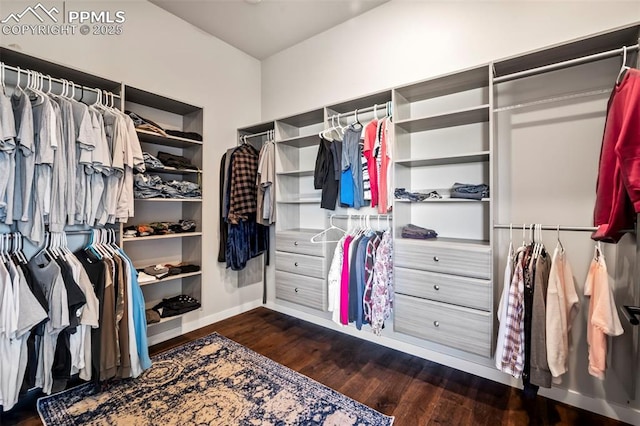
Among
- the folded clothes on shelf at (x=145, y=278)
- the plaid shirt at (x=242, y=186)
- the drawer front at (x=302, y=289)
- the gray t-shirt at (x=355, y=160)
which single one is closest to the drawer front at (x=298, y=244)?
the drawer front at (x=302, y=289)

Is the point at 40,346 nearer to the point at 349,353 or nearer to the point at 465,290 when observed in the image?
the point at 349,353

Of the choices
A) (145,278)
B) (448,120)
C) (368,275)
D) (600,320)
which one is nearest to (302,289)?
(368,275)

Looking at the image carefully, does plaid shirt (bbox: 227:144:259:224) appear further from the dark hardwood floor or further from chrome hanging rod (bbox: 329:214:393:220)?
the dark hardwood floor

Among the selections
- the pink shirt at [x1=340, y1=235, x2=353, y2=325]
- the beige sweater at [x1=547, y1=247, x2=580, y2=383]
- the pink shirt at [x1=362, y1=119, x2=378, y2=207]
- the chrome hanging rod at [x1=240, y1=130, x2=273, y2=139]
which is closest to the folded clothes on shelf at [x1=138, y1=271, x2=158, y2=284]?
the pink shirt at [x1=340, y1=235, x2=353, y2=325]

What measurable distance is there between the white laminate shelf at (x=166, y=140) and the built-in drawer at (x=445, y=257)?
2.08 m

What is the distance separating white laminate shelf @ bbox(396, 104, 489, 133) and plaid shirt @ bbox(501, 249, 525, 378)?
3.49 feet

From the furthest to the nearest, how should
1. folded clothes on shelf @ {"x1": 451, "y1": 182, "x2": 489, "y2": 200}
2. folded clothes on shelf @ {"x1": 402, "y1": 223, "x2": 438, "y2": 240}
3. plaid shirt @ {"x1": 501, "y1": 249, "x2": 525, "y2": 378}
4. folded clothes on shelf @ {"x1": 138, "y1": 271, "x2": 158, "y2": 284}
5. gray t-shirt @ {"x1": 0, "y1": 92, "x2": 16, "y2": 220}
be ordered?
folded clothes on shelf @ {"x1": 138, "y1": 271, "x2": 158, "y2": 284} < folded clothes on shelf @ {"x1": 402, "y1": 223, "x2": 438, "y2": 240} < folded clothes on shelf @ {"x1": 451, "y1": 182, "x2": 489, "y2": 200} < plaid shirt @ {"x1": 501, "y1": 249, "x2": 525, "y2": 378} < gray t-shirt @ {"x1": 0, "y1": 92, "x2": 16, "y2": 220}

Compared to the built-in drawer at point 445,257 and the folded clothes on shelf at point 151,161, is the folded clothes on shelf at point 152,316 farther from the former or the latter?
the built-in drawer at point 445,257

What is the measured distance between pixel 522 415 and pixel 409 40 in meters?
2.93

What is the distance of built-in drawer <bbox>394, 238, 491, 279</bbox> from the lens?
183 centimetres

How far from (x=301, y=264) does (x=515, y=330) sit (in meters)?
1.74

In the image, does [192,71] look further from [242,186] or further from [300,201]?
[300,201]

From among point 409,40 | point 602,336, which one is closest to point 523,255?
point 602,336

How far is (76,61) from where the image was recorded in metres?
2.22
